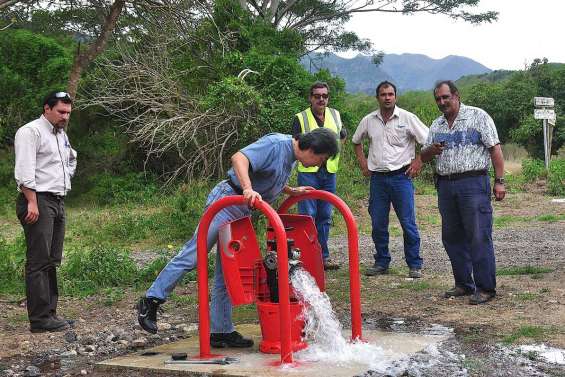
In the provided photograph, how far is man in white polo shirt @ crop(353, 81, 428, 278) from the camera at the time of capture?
305 inches

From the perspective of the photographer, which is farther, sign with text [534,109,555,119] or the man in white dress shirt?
sign with text [534,109,555,119]

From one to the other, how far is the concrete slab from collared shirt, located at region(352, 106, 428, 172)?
2580 millimetres

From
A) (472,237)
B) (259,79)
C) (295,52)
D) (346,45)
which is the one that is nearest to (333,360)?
(472,237)

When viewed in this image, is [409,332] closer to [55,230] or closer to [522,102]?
[55,230]

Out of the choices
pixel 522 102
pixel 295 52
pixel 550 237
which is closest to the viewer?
pixel 550 237

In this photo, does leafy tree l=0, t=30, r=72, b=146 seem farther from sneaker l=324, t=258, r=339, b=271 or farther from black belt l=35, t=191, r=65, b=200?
black belt l=35, t=191, r=65, b=200

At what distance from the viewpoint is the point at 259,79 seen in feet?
55.5

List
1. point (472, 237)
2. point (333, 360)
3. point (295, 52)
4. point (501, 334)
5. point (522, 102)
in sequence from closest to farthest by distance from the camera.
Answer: point (333, 360) → point (501, 334) → point (472, 237) → point (295, 52) → point (522, 102)

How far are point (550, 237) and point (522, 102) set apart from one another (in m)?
20.6

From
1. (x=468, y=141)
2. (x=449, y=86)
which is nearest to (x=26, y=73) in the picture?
(x=449, y=86)

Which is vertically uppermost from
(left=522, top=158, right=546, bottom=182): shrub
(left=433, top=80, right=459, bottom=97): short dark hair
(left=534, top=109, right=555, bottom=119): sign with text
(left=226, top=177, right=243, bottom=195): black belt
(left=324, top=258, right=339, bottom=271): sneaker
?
(left=534, top=109, right=555, bottom=119): sign with text

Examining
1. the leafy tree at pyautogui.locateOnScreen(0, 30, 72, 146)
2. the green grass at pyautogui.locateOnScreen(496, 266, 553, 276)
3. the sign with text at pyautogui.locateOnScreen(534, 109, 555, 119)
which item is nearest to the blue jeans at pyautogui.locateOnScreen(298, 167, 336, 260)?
the green grass at pyautogui.locateOnScreen(496, 266, 553, 276)

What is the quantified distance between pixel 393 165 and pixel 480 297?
183cm

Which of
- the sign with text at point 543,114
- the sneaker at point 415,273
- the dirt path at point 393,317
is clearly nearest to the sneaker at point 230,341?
the dirt path at point 393,317
